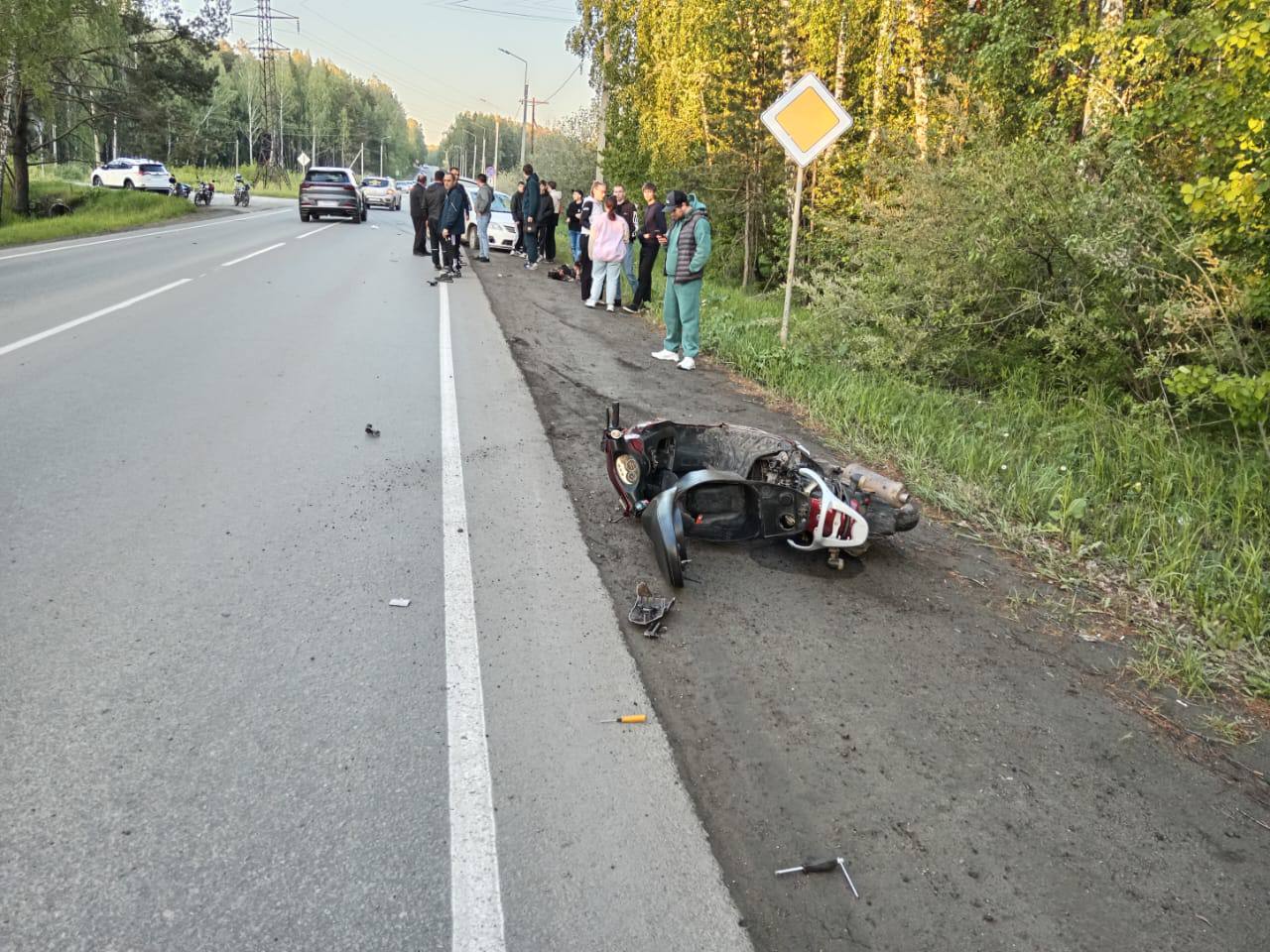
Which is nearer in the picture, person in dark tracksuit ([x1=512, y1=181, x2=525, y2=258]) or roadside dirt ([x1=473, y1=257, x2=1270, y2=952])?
roadside dirt ([x1=473, y1=257, x2=1270, y2=952])

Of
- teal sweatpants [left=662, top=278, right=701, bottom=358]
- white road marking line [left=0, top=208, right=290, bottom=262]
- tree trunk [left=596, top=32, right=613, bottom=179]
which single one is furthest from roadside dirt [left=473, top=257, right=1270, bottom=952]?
tree trunk [left=596, top=32, right=613, bottom=179]

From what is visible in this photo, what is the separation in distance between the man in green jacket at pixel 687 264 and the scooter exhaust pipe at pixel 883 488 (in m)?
5.38

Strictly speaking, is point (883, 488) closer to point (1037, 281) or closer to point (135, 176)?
point (1037, 281)

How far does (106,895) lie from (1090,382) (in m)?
8.01

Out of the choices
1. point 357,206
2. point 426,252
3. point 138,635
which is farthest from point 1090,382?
point 357,206

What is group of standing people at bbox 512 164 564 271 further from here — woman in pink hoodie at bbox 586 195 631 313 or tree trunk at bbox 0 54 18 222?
tree trunk at bbox 0 54 18 222

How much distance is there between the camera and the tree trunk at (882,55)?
13055 millimetres

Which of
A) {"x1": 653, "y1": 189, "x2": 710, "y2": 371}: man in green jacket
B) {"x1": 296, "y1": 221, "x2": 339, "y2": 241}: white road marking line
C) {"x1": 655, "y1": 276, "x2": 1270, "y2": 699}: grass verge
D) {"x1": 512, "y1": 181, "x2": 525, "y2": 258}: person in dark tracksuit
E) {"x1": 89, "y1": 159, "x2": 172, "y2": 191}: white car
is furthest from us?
{"x1": 89, "y1": 159, "x2": 172, "y2": 191}: white car

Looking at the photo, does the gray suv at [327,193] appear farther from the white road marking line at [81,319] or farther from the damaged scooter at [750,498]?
the damaged scooter at [750,498]

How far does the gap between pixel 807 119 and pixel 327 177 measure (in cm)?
2496

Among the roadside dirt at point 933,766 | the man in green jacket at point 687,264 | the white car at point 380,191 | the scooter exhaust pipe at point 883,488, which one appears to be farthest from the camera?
the white car at point 380,191

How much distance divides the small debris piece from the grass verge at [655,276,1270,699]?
6.83ft

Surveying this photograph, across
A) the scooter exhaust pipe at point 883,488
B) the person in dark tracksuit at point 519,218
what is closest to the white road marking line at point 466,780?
the scooter exhaust pipe at point 883,488

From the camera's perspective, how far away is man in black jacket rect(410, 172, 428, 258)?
18062 millimetres
